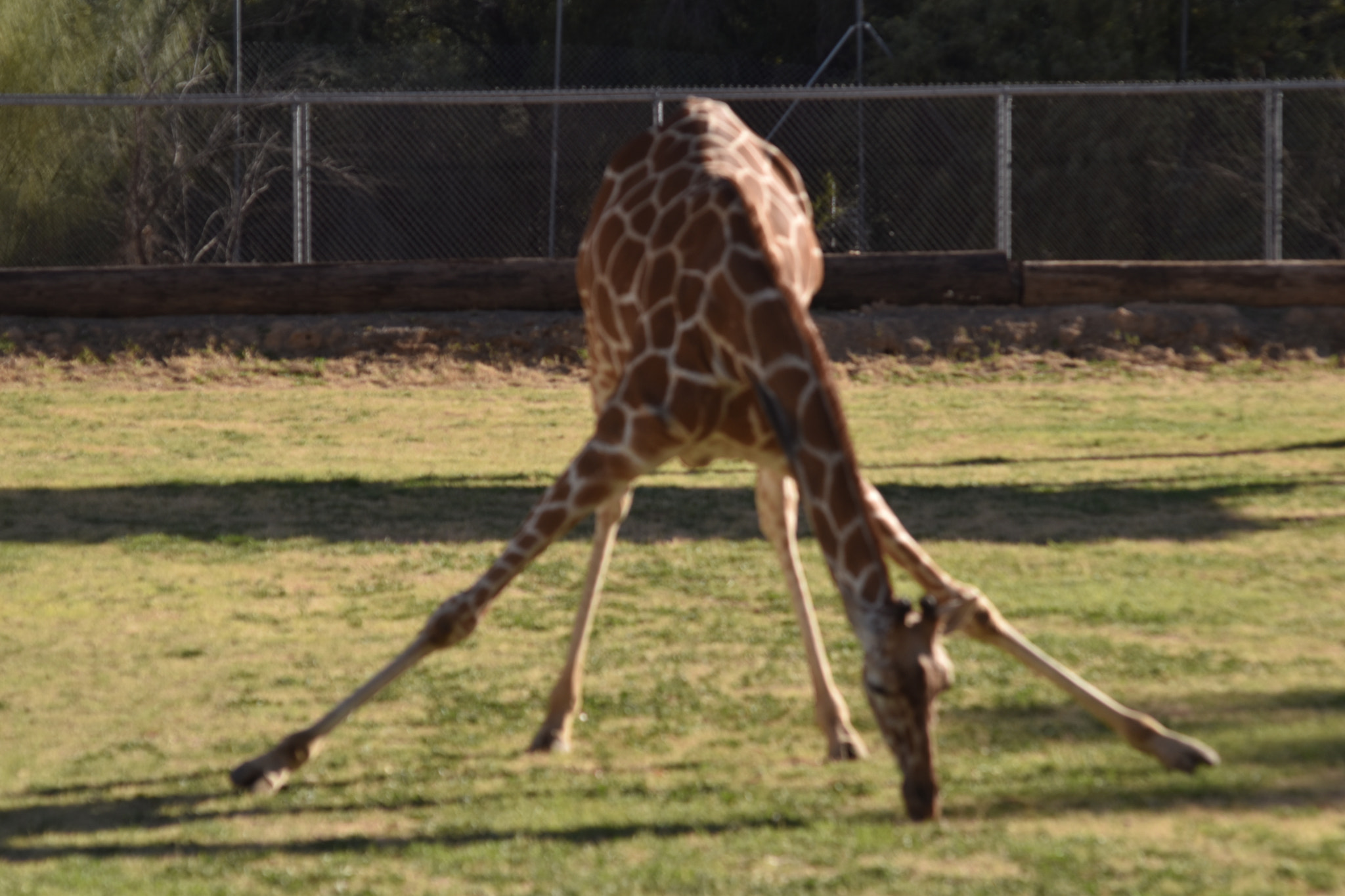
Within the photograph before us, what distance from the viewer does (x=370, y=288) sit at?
1576cm

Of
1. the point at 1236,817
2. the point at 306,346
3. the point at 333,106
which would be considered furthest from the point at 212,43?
the point at 1236,817

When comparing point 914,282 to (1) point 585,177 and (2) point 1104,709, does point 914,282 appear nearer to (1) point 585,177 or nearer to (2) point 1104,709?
(1) point 585,177

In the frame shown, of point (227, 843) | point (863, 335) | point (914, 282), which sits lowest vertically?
point (227, 843)

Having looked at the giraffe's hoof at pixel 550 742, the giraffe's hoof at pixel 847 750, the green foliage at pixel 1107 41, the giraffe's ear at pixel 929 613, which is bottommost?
the giraffe's hoof at pixel 550 742

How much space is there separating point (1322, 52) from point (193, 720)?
2098cm

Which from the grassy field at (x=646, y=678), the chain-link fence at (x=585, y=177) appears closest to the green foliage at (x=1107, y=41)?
the chain-link fence at (x=585, y=177)

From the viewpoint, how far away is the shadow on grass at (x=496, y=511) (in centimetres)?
859

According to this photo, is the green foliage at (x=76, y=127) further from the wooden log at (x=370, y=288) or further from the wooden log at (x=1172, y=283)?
the wooden log at (x=1172, y=283)

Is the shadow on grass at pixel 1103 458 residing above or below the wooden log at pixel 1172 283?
below

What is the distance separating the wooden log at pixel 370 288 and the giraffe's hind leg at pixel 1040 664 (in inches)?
435

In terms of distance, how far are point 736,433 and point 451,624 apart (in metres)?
1.16

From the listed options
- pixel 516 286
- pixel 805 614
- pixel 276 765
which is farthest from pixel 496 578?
pixel 516 286

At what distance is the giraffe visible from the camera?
159 inches

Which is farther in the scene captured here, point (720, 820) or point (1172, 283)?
point (1172, 283)
